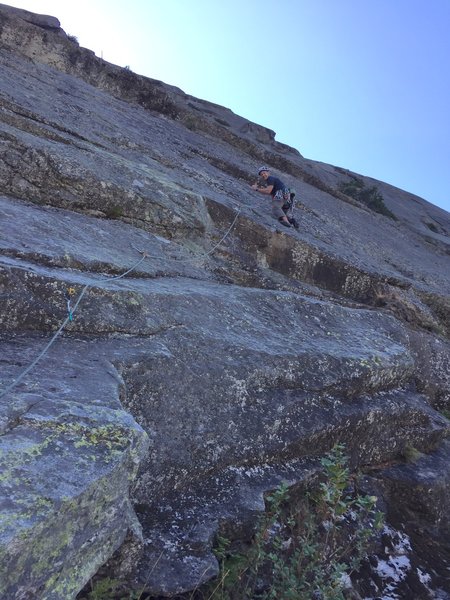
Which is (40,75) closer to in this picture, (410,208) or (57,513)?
(57,513)

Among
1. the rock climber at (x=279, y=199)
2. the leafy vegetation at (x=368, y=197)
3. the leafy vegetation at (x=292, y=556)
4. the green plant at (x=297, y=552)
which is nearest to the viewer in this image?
the leafy vegetation at (x=292, y=556)

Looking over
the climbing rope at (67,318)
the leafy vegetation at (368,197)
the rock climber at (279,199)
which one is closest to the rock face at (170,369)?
the climbing rope at (67,318)

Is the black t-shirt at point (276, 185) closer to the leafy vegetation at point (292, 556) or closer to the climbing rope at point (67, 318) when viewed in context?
the climbing rope at point (67, 318)

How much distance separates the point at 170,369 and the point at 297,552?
1912 millimetres

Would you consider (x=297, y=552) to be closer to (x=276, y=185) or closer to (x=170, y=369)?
(x=170, y=369)

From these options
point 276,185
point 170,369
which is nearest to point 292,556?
point 170,369

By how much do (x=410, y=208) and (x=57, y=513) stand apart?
101ft

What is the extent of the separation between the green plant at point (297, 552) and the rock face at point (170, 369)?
0.69ft

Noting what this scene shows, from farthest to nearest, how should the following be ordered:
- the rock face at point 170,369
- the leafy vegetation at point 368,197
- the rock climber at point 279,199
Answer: the leafy vegetation at point 368,197 → the rock climber at point 279,199 → the rock face at point 170,369

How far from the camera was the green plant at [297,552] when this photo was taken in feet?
11.7

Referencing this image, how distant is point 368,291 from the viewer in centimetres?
973

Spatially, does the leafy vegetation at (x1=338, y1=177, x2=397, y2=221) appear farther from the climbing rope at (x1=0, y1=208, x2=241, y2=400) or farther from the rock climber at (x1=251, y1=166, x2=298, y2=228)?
the climbing rope at (x1=0, y1=208, x2=241, y2=400)

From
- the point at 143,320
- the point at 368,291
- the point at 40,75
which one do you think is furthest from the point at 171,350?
the point at 40,75

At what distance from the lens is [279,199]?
11352 mm
